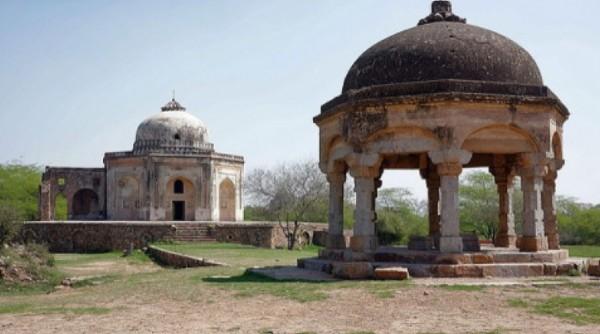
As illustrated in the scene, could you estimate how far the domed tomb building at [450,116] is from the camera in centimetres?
1010

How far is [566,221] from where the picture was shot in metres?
32.5

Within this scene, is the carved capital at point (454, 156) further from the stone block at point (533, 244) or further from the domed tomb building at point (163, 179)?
the domed tomb building at point (163, 179)

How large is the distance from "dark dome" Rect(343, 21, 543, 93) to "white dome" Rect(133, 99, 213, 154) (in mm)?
23354

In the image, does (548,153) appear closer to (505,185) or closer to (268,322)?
(505,185)

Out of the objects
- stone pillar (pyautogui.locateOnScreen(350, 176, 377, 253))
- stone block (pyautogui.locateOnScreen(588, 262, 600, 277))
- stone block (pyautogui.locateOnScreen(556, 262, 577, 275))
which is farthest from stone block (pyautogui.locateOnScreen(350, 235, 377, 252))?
stone block (pyautogui.locateOnScreen(588, 262, 600, 277))

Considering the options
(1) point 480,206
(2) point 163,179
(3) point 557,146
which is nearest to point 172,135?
(2) point 163,179

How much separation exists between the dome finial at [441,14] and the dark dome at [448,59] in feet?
2.23

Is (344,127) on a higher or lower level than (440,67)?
lower

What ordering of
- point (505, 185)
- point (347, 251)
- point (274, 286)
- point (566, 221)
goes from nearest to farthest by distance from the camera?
point (274, 286), point (347, 251), point (505, 185), point (566, 221)

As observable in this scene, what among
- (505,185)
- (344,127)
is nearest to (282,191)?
(505,185)

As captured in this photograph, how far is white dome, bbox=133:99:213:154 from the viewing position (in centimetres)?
3372

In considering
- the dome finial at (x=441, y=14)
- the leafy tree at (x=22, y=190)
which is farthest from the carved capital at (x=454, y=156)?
the leafy tree at (x=22, y=190)

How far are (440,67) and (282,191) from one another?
23410 mm

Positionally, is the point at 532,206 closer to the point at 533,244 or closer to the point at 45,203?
the point at 533,244
